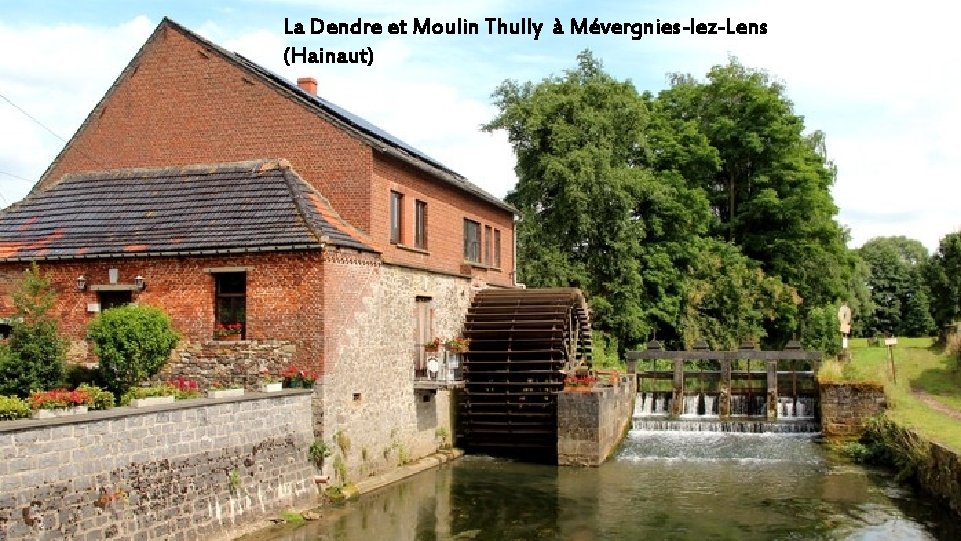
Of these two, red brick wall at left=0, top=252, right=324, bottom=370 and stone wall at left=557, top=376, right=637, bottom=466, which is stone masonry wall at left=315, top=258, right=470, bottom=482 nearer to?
red brick wall at left=0, top=252, right=324, bottom=370

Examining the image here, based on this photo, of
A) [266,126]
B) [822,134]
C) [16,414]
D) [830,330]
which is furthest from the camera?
[822,134]

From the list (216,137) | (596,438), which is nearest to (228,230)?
(216,137)

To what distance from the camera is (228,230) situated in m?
16.0

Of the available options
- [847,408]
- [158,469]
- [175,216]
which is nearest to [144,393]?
[158,469]

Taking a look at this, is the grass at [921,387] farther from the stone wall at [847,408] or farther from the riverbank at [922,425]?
the stone wall at [847,408]

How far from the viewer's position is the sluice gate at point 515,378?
66.7 ft

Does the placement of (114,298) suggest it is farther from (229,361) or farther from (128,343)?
(229,361)

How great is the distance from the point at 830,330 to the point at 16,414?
34.7 meters

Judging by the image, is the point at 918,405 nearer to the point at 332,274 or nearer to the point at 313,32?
the point at 332,274

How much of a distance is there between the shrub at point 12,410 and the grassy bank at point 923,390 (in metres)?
13.6

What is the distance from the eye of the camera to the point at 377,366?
17031 mm

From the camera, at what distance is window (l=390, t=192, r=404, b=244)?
18978 mm

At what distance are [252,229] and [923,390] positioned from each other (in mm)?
19094

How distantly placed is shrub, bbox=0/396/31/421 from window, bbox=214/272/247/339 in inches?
231
